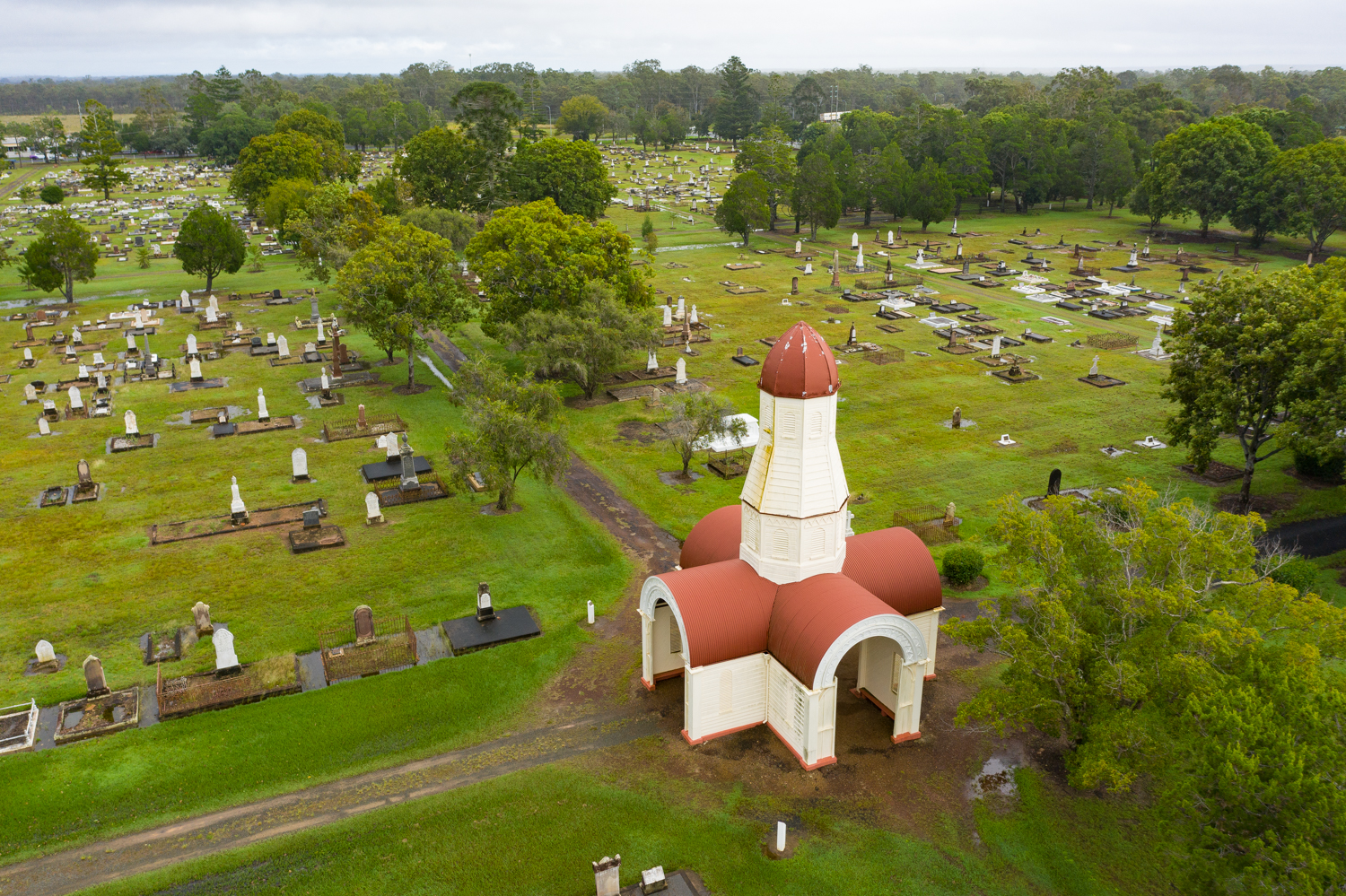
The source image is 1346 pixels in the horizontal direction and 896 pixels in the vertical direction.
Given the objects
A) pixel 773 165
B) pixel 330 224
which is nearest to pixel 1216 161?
pixel 773 165

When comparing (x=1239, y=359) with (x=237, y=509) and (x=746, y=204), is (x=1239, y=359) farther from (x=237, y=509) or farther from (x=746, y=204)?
(x=746, y=204)

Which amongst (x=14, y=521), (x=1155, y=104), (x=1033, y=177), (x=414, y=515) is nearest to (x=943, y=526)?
(x=414, y=515)

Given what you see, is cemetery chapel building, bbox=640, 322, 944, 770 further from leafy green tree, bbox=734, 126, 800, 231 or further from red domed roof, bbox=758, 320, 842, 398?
leafy green tree, bbox=734, 126, 800, 231

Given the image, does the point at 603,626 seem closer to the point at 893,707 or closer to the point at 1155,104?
the point at 893,707

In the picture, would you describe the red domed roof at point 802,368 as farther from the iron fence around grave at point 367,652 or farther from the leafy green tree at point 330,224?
the leafy green tree at point 330,224

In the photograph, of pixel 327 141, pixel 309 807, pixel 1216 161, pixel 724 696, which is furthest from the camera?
pixel 327 141

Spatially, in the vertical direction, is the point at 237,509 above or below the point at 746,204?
below
